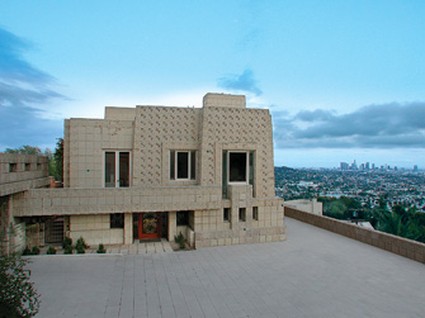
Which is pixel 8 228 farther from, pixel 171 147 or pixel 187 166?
pixel 187 166

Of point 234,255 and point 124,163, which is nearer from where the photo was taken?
point 234,255

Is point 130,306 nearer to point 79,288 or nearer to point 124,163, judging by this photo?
point 79,288

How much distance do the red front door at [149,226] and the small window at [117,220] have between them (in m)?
0.85

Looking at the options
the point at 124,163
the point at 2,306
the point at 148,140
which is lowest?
the point at 2,306

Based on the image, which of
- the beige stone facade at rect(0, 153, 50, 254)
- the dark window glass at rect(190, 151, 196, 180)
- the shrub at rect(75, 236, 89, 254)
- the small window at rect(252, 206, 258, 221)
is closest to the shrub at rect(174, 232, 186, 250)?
the dark window glass at rect(190, 151, 196, 180)

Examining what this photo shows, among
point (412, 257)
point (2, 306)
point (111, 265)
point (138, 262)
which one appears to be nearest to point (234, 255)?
point (138, 262)

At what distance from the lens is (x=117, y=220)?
14.0 metres

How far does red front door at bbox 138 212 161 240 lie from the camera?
572 inches

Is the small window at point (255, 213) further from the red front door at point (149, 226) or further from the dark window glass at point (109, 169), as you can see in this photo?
the dark window glass at point (109, 169)

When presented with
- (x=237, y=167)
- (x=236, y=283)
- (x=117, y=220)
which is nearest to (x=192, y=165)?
(x=237, y=167)

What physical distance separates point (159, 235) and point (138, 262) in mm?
3605

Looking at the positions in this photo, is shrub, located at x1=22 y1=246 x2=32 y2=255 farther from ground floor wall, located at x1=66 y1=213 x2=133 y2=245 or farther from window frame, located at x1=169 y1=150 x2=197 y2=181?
window frame, located at x1=169 y1=150 x2=197 y2=181

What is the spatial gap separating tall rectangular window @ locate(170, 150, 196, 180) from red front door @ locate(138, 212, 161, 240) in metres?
2.08

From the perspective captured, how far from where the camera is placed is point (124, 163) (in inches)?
589
